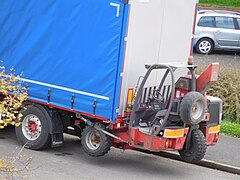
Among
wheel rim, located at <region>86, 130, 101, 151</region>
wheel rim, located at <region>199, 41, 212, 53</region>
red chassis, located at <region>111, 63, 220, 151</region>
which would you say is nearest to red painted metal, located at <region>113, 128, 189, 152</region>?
red chassis, located at <region>111, 63, 220, 151</region>

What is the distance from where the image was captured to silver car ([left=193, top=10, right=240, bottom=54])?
24.3 metres

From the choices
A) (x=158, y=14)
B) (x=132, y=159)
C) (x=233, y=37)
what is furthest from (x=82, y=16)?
(x=233, y=37)

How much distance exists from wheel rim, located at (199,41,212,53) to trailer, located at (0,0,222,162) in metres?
12.6

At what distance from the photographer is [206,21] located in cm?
2445

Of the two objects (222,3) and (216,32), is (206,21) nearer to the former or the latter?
(216,32)

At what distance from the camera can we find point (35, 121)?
37.7 feet

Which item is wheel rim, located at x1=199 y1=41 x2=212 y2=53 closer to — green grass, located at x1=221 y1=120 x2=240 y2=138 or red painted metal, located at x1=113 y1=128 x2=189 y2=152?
green grass, located at x1=221 y1=120 x2=240 y2=138

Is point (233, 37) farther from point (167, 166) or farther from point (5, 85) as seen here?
point (5, 85)

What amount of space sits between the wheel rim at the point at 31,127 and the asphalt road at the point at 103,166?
0.28m

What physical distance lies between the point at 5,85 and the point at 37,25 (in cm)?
503

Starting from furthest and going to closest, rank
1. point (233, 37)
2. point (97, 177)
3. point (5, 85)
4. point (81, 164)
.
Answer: point (233, 37)
point (81, 164)
point (97, 177)
point (5, 85)

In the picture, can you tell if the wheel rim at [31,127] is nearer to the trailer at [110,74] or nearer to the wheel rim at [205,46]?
the trailer at [110,74]

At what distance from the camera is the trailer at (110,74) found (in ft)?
33.6

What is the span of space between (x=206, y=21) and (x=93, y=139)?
1444 centimetres
